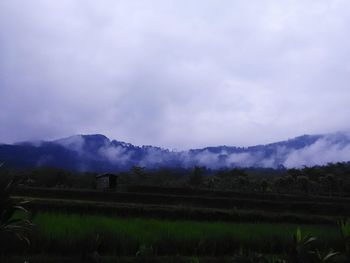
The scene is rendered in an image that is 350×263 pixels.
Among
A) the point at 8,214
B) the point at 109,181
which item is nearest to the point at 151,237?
the point at 8,214

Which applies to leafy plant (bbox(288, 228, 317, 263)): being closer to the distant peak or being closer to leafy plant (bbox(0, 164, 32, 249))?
leafy plant (bbox(0, 164, 32, 249))

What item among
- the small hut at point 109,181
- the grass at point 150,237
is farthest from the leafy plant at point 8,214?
the small hut at point 109,181

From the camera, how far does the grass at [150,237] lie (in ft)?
34.0

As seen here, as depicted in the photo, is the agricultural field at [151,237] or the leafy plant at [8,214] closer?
the leafy plant at [8,214]

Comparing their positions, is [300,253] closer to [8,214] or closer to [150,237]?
[150,237]

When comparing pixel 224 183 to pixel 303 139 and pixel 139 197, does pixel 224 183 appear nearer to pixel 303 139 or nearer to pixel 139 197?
pixel 139 197

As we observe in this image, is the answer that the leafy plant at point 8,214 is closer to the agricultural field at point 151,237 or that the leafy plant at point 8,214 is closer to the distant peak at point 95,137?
the agricultural field at point 151,237

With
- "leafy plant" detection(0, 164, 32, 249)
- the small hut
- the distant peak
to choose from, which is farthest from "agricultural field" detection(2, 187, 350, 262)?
the distant peak

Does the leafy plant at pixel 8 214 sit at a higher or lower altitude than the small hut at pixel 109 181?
lower

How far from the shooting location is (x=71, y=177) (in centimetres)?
3809

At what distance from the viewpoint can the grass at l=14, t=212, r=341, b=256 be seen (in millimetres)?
10367

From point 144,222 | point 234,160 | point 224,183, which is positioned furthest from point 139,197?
point 234,160

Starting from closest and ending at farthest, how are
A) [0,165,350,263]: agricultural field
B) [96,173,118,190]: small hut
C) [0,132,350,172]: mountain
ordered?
[0,165,350,263]: agricultural field → [96,173,118,190]: small hut → [0,132,350,172]: mountain

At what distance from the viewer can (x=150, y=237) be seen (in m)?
11.2
